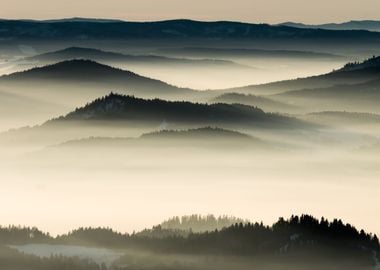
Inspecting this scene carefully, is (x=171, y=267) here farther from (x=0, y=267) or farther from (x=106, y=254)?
(x=0, y=267)

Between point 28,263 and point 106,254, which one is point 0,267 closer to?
point 28,263

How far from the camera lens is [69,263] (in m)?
194

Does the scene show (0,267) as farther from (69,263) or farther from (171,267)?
(171,267)

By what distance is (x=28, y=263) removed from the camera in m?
194

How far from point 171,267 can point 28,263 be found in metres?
23.1

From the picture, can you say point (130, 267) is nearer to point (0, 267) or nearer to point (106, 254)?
point (106, 254)

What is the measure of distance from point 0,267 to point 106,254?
57.5ft

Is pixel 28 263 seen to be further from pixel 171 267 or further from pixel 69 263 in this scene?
pixel 171 267

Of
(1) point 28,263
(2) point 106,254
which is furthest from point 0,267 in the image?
(2) point 106,254

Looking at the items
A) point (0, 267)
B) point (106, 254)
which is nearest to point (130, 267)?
point (106, 254)

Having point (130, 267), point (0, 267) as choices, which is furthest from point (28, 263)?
point (130, 267)

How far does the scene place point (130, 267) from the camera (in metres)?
194

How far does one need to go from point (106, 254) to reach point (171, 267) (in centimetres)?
1143

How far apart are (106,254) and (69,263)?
7.71 m
